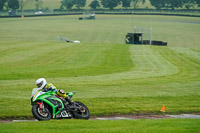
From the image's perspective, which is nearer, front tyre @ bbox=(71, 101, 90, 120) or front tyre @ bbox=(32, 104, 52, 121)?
front tyre @ bbox=(32, 104, 52, 121)

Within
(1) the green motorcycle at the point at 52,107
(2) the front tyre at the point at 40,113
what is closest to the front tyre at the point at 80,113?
(1) the green motorcycle at the point at 52,107

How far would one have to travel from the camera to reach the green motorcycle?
12555 mm

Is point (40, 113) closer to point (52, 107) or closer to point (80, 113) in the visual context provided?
point (52, 107)

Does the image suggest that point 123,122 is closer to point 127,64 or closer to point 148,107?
point 148,107

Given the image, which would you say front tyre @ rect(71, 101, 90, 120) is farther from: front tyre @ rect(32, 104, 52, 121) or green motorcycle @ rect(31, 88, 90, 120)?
front tyre @ rect(32, 104, 52, 121)

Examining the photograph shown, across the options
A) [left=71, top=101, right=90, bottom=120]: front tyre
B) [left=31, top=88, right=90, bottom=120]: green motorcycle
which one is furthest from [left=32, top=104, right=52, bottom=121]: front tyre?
[left=71, top=101, right=90, bottom=120]: front tyre

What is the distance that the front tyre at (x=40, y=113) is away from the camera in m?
12.4

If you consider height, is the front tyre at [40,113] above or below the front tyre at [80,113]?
above

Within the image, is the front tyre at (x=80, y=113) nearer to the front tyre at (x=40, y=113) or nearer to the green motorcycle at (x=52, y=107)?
the green motorcycle at (x=52, y=107)

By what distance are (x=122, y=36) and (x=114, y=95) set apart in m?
71.4

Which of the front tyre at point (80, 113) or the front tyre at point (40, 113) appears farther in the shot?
the front tyre at point (80, 113)

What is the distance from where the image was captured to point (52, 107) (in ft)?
42.0

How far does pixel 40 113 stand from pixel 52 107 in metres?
0.48

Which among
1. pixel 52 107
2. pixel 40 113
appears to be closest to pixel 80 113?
pixel 52 107
